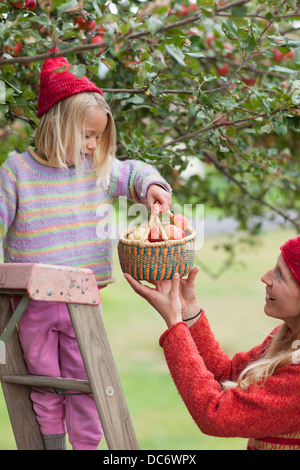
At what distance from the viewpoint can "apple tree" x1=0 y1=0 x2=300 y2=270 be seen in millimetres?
1288

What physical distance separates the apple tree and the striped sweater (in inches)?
6.5

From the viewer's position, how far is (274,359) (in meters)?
1.50

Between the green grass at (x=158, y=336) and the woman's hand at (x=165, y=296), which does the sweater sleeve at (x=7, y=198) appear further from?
the green grass at (x=158, y=336)

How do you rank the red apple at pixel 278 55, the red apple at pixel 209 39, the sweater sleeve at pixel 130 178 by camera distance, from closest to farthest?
the sweater sleeve at pixel 130 178, the red apple at pixel 209 39, the red apple at pixel 278 55

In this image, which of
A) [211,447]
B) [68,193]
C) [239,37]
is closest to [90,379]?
[68,193]

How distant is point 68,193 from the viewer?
1.74 meters

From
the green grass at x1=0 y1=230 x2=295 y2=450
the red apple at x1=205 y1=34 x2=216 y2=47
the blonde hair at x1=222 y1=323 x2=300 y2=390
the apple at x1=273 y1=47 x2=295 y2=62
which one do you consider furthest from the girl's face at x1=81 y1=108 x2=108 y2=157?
the green grass at x1=0 y1=230 x2=295 y2=450

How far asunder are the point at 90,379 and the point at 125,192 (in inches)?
24.9

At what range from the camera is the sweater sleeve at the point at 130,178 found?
5.77 feet

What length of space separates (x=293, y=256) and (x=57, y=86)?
31.0 inches

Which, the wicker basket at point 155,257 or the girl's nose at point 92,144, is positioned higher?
the girl's nose at point 92,144

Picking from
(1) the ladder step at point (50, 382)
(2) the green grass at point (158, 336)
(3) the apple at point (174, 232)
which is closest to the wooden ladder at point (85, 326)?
(1) the ladder step at point (50, 382)

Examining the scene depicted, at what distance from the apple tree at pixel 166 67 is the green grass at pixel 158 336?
124cm

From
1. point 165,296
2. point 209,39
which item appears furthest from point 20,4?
point 209,39
